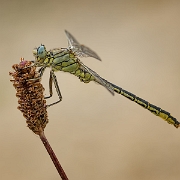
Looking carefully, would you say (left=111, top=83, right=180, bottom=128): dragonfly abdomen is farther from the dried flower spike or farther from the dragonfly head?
the dried flower spike

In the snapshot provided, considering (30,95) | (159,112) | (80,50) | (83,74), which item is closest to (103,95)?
(159,112)

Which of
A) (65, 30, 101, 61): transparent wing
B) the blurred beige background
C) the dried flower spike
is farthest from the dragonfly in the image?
the blurred beige background

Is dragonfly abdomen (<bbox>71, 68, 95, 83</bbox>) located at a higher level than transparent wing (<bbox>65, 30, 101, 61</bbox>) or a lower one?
lower

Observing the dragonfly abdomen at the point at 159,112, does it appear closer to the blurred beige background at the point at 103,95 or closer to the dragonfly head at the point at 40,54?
the dragonfly head at the point at 40,54

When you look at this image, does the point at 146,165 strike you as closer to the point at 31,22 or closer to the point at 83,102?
the point at 83,102

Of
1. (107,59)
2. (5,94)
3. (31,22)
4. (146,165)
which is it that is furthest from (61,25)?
(146,165)

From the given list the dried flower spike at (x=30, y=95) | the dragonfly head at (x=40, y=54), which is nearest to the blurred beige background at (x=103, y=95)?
the dragonfly head at (x=40, y=54)
